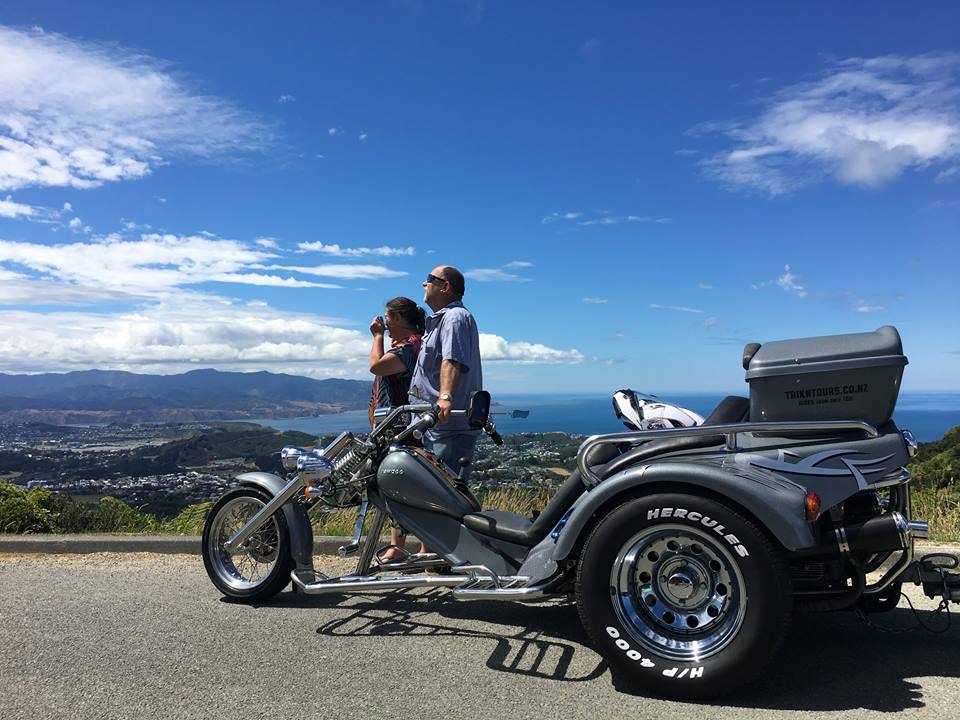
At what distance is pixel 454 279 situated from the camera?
5160 mm

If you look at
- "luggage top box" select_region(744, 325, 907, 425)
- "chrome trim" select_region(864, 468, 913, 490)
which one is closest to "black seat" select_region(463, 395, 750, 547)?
"luggage top box" select_region(744, 325, 907, 425)

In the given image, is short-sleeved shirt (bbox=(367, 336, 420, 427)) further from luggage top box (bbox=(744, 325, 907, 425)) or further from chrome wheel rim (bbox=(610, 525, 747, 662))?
luggage top box (bbox=(744, 325, 907, 425))

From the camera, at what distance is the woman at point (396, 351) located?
5266 mm

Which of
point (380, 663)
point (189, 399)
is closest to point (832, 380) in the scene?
point (380, 663)

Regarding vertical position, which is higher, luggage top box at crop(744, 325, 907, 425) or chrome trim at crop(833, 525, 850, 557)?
luggage top box at crop(744, 325, 907, 425)

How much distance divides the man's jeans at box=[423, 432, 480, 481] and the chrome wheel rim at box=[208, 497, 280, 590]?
1.13 meters

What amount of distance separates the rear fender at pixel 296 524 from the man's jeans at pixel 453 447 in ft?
3.02

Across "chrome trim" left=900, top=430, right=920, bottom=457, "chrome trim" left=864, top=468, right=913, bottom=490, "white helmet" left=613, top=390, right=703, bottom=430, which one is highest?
"white helmet" left=613, top=390, right=703, bottom=430

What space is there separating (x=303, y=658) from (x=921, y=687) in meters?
2.89

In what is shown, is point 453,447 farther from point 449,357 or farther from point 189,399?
point 189,399

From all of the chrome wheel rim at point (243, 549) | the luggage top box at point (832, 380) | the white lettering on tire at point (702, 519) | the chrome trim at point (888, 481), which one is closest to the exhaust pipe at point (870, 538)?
the chrome trim at point (888, 481)

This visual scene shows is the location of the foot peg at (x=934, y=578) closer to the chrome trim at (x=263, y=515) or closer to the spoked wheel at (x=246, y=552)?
the chrome trim at (x=263, y=515)

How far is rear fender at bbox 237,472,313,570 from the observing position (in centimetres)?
452

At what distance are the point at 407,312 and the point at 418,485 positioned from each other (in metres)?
1.70
